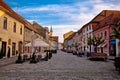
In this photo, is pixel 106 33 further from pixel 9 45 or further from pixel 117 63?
pixel 117 63

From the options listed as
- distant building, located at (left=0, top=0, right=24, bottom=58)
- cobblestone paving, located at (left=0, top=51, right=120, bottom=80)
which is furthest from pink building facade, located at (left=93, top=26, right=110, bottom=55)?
cobblestone paving, located at (left=0, top=51, right=120, bottom=80)

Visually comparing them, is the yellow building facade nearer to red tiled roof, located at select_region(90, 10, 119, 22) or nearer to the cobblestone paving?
the cobblestone paving

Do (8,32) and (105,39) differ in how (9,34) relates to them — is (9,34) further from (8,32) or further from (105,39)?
(105,39)

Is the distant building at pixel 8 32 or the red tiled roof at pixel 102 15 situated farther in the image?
the red tiled roof at pixel 102 15

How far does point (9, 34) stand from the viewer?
31.0 metres

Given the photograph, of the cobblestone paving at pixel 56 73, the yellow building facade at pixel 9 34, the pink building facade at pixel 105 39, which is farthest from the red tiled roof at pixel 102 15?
the cobblestone paving at pixel 56 73

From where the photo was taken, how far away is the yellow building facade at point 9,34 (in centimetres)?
2741

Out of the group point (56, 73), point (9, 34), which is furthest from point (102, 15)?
point (56, 73)

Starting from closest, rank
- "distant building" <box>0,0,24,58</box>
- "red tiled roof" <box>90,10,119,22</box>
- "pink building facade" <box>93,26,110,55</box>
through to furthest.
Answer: "distant building" <box>0,0,24,58</box>, "pink building facade" <box>93,26,110,55</box>, "red tiled roof" <box>90,10,119,22</box>

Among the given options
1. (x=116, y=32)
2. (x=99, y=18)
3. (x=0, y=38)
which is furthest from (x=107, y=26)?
(x=0, y=38)

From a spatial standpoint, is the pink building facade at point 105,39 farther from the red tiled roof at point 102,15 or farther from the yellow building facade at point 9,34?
the yellow building facade at point 9,34

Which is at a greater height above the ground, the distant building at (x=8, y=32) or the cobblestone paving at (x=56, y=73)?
the distant building at (x=8, y=32)

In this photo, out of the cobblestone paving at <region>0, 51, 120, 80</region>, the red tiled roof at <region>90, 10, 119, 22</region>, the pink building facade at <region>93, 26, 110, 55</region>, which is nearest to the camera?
the cobblestone paving at <region>0, 51, 120, 80</region>

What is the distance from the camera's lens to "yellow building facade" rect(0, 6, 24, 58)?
2741cm
